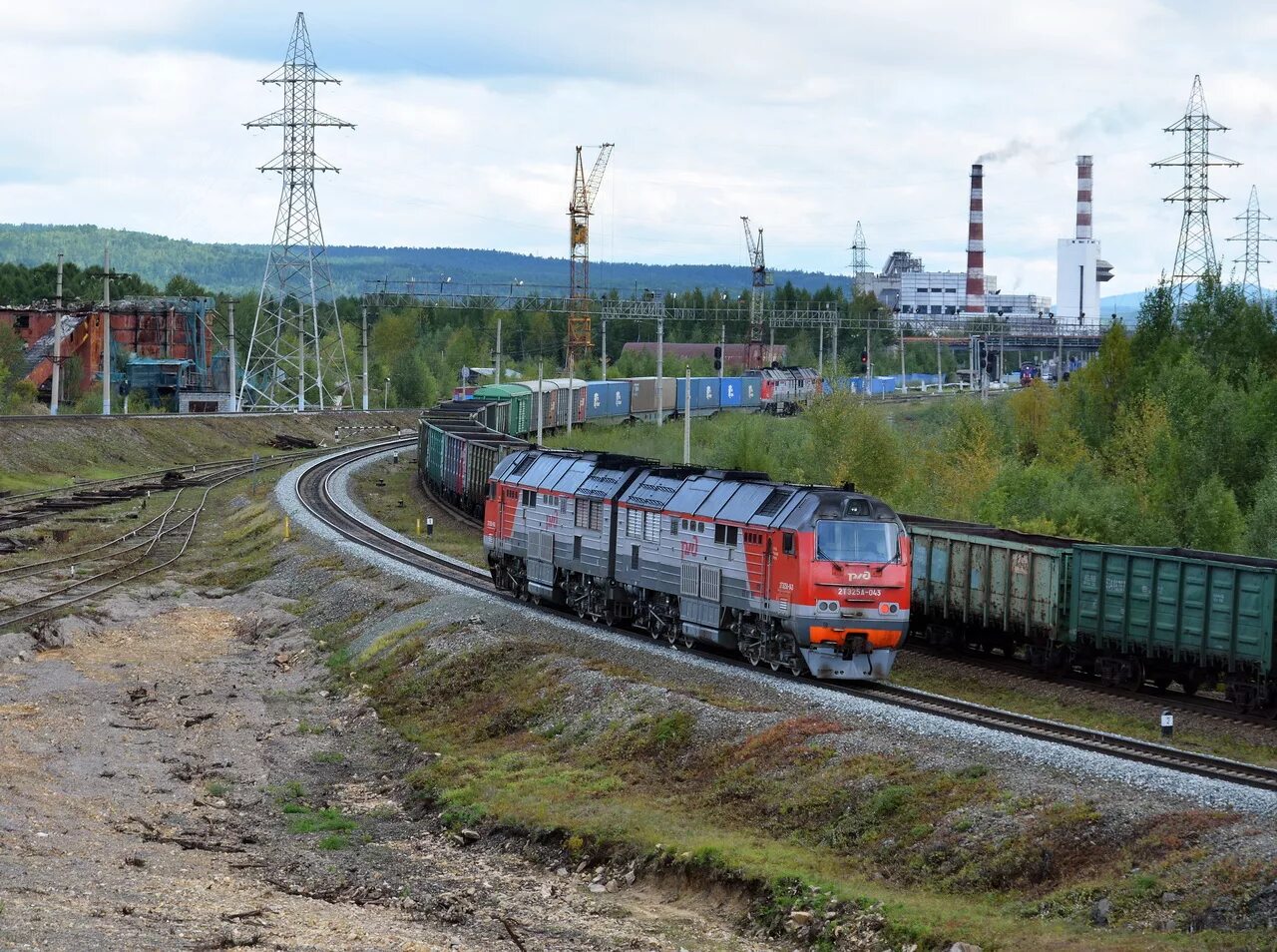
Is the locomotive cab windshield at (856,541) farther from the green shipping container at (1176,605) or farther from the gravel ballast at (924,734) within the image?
the green shipping container at (1176,605)

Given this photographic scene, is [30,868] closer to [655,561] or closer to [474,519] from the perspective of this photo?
[655,561]

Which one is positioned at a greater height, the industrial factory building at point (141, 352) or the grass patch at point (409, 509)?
the industrial factory building at point (141, 352)

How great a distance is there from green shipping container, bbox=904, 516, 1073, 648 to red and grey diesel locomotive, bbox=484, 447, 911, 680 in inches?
117

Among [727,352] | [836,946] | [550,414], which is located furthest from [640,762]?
[727,352]

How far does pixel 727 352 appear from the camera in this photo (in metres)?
198

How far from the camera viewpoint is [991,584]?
122ft

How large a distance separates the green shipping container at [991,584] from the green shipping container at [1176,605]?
751 mm

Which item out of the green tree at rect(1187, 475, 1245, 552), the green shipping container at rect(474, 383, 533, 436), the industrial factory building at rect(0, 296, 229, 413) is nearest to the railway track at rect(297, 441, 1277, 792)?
the green tree at rect(1187, 475, 1245, 552)

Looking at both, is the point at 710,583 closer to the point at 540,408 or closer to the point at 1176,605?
the point at 1176,605

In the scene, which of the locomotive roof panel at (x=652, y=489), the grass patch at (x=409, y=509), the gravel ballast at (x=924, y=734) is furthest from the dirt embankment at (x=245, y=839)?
the grass patch at (x=409, y=509)

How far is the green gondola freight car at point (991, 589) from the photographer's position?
35.8 metres

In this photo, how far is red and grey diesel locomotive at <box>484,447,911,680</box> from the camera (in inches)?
1203

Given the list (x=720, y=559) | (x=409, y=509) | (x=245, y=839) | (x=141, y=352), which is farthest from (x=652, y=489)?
(x=141, y=352)

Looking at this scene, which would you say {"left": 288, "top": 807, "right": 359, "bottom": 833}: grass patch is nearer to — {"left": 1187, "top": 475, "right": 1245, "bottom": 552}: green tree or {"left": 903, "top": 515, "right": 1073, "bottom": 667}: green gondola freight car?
{"left": 903, "top": 515, "right": 1073, "bottom": 667}: green gondola freight car
